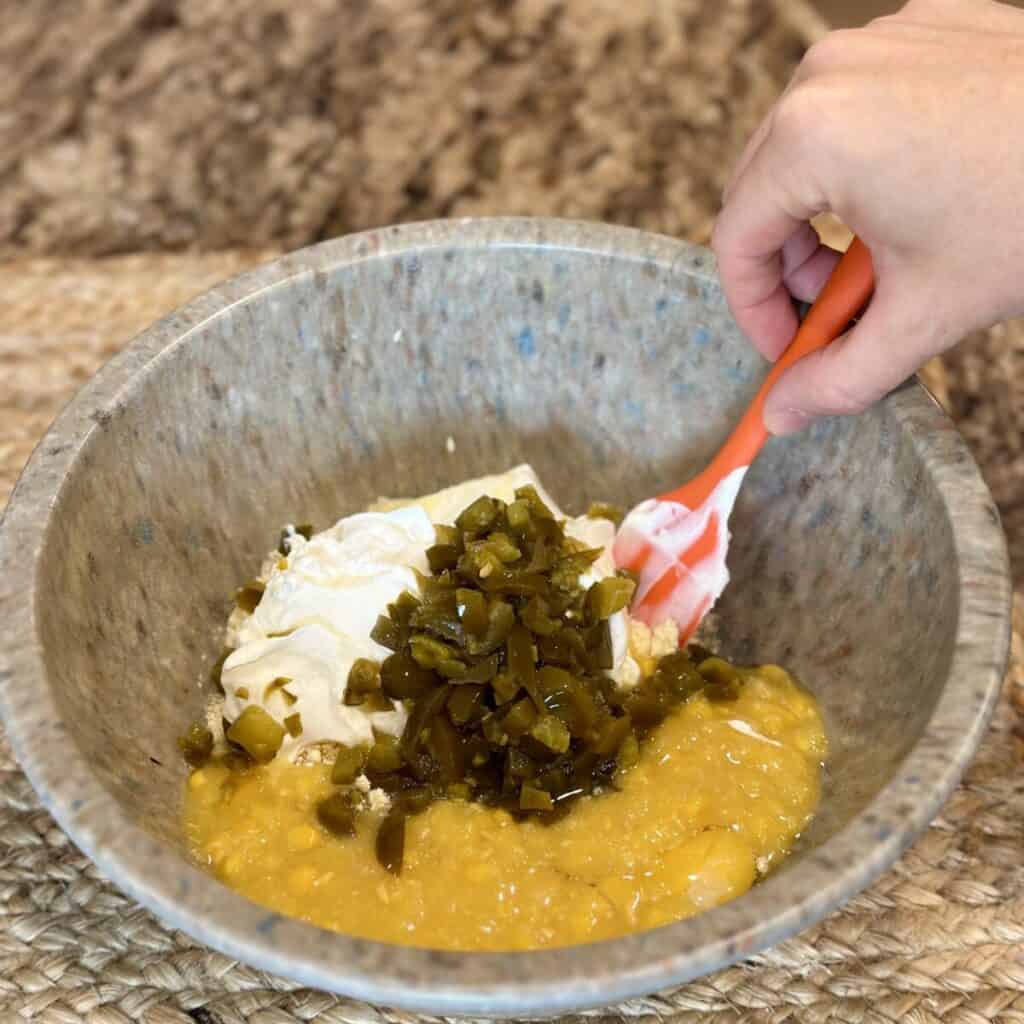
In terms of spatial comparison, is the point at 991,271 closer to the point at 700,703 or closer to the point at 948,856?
the point at 700,703

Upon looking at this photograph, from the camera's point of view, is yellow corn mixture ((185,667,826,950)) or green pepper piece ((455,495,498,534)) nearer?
yellow corn mixture ((185,667,826,950))

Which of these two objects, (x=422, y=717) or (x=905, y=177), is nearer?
(x=905, y=177)

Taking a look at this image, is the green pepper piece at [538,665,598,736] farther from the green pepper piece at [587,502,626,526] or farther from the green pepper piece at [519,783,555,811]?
the green pepper piece at [587,502,626,526]

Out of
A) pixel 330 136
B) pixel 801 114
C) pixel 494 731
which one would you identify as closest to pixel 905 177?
pixel 801 114

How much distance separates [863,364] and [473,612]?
0.36 m

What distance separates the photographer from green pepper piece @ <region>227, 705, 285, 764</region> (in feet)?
3.50

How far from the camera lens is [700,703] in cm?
111

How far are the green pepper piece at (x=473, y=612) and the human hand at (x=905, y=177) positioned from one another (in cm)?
32

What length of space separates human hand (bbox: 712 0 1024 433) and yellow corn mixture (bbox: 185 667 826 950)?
1.02 feet

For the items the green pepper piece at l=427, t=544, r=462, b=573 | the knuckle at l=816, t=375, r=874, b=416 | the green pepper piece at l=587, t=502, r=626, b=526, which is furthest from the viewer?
the green pepper piece at l=587, t=502, r=626, b=526

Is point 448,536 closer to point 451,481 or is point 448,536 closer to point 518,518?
point 518,518

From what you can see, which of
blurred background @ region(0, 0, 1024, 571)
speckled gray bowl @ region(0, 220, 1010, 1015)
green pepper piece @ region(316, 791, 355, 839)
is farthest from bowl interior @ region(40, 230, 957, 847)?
blurred background @ region(0, 0, 1024, 571)

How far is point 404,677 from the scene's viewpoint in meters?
1.05

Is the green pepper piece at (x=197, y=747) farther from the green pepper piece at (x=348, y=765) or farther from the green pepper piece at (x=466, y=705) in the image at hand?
the green pepper piece at (x=466, y=705)
